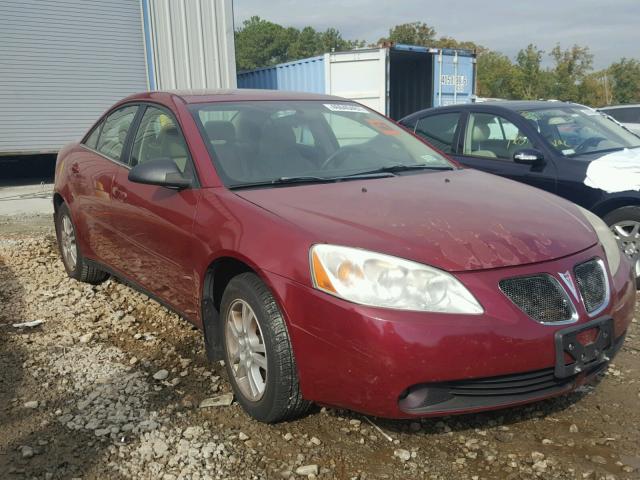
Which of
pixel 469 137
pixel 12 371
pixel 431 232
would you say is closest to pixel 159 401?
pixel 12 371

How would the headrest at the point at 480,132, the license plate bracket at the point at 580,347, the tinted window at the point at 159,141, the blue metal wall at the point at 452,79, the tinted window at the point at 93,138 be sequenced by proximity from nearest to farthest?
the license plate bracket at the point at 580,347, the tinted window at the point at 159,141, the tinted window at the point at 93,138, the headrest at the point at 480,132, the blue metal wall at the point at 452,79

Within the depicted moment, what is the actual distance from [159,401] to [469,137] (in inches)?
162

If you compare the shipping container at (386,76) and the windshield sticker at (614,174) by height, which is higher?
the shipping container at (386,76)

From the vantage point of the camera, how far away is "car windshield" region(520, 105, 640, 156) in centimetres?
518

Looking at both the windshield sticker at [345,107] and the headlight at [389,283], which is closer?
the headlight at [389,283]

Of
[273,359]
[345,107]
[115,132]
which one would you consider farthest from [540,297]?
[115,132]

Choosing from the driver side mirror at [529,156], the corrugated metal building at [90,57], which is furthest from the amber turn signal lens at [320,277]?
the corrugated metal building at [90,57]

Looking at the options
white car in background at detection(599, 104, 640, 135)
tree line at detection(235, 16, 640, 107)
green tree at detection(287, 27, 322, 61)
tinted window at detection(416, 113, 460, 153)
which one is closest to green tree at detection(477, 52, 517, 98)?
tree line at detection(235, 16, 640, 107)

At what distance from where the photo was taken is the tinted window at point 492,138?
5415 millimetres

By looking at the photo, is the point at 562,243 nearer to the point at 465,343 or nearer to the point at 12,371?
the point at 465,343

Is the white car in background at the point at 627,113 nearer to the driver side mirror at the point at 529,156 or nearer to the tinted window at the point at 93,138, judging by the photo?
the driver side mirror at the point at 529,156

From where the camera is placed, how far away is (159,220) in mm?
3240

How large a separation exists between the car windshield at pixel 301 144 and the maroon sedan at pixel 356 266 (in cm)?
1

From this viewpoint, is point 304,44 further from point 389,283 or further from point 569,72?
point 389,283
